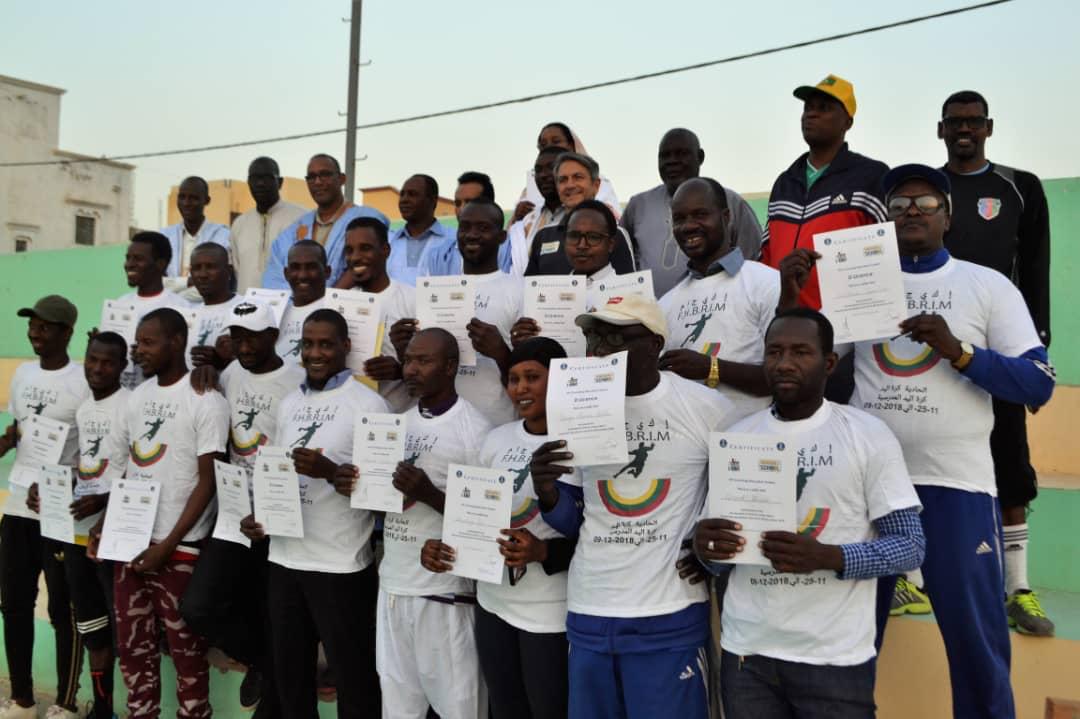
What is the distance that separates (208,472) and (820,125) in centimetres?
336

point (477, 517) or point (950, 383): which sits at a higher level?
point (950, 383)

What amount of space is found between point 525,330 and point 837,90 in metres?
1.68

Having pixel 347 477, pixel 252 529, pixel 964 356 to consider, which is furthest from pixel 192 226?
pixel 964 356

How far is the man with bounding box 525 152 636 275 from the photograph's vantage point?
4.37m

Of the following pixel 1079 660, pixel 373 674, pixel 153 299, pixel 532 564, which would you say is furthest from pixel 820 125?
pixel 153 299

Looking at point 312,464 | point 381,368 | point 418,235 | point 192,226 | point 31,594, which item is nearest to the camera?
point 312,464

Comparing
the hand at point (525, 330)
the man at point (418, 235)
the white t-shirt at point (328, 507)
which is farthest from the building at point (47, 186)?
the hand at point (525, 330)

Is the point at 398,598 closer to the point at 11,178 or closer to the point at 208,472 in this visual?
the point at 208,472

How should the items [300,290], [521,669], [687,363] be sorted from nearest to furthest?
[687,363] → [521,669] → [300,290]

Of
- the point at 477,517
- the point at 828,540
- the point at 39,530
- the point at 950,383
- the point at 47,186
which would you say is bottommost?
the point at 39,530

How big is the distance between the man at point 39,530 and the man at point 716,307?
372 cm

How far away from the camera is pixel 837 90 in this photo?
3850mm

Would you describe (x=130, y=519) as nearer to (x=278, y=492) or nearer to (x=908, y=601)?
(x=278, y=492)

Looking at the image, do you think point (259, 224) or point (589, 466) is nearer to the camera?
point (589, 466)
